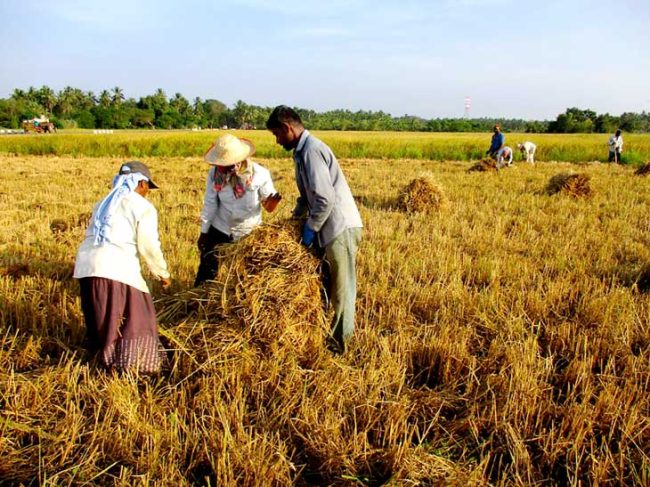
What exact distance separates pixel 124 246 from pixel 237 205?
1.16 metres

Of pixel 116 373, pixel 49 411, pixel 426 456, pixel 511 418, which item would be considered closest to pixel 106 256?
pixel 116 373

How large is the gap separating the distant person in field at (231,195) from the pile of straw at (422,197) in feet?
16.5

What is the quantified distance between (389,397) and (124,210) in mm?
2023

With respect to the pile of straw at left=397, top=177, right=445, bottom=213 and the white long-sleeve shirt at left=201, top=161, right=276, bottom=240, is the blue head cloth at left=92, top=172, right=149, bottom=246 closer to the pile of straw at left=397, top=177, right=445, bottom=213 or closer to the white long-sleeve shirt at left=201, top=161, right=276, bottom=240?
the white long-sleeve shirt at left=201, top=161, right=276, bottom=240

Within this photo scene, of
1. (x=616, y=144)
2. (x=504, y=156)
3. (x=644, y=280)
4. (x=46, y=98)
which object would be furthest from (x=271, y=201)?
(x=46, y=98)

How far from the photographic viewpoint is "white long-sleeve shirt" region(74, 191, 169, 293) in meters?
2.76

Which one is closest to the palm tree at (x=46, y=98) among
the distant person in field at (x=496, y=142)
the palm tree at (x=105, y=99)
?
the palm tree at (x=105, y=99)

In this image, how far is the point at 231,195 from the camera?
3.82 metres

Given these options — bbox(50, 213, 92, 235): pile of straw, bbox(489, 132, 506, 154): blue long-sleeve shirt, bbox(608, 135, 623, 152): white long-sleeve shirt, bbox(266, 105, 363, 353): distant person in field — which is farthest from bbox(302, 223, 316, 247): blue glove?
bbox(608, 135, 623, 152): white long-sleeve shirt

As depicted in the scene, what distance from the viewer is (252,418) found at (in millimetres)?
2592

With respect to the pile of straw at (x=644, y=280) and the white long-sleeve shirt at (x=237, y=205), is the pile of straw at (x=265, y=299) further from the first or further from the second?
the pile of straw at (x=644, y=280)

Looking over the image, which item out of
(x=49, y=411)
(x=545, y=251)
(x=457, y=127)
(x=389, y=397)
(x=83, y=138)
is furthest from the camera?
(x=457, y=127)

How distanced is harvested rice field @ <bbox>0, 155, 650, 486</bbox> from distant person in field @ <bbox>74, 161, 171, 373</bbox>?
0.16 meters

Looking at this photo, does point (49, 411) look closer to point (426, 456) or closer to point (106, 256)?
point (106, 256)
